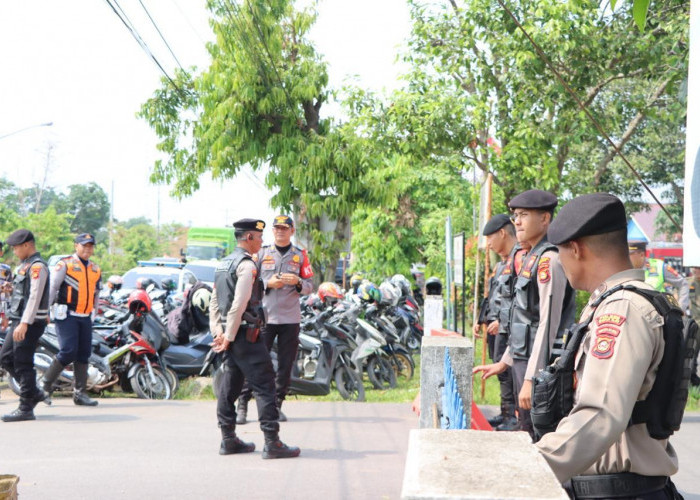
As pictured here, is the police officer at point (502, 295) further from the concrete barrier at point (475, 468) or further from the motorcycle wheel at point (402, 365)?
the concrete barrier at point (475, 468)

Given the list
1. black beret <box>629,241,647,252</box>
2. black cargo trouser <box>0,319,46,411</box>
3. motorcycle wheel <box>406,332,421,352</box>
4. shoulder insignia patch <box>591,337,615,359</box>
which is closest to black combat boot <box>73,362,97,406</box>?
black cargo trouser <box>0,319,46,411</box>

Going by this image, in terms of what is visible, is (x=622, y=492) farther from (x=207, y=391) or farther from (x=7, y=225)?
(x=7, y=225)

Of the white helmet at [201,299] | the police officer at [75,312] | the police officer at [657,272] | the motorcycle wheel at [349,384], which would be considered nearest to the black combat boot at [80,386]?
the police officer at [75,312]

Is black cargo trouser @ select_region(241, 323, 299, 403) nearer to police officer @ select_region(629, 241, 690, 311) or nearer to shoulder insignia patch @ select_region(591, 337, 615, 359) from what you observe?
police officer @ select_region(629, 241, 690, 311)

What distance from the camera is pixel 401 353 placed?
471 inches

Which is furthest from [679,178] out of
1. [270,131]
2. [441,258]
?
[270,131]

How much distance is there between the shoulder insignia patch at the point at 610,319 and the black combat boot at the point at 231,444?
5.08 meters

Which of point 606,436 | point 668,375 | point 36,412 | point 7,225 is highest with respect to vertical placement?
point 7,225

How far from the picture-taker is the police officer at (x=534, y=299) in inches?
185

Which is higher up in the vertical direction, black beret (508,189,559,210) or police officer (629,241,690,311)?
black beret (508,189,559,210)

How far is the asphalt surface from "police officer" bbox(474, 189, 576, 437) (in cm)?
141

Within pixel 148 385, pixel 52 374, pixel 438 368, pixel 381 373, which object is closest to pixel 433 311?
pixel 381 373

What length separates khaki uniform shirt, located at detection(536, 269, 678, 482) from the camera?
2.14 m

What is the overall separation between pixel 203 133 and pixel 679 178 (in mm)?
22787
